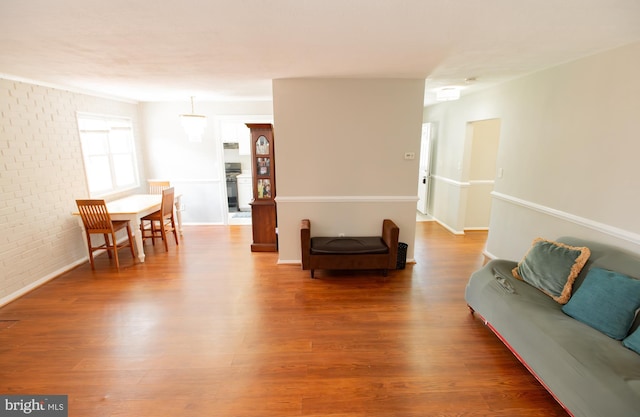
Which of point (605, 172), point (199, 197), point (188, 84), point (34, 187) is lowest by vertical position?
point (199, 197)

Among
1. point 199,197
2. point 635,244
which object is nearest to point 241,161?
point 199,197

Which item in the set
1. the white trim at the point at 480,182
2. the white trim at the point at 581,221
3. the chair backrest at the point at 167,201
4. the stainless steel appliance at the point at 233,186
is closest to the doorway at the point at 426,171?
the white trim at the point at 480,182

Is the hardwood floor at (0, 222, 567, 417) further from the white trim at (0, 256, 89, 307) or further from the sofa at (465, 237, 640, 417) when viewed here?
the sofa at (465, 237, 640, 417)

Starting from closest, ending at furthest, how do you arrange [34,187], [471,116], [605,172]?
[605,172]
[34,187]
[471,116]

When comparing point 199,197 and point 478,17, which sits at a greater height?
point 478,17

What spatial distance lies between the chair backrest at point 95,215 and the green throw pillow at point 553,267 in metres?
4.72

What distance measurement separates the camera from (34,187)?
3449 mm

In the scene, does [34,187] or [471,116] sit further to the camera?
[471,116]

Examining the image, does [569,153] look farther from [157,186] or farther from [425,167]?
[157,186]

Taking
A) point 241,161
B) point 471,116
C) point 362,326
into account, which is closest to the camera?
point 362,326

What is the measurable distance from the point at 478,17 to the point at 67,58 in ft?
10.9

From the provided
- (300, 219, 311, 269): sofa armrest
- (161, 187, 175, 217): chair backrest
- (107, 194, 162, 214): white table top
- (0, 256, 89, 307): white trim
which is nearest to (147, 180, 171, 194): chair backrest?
(107, 194, 162, 214): white table top

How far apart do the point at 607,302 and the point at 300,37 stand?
2.82 metres

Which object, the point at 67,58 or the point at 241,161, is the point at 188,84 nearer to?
the point at 67,58
